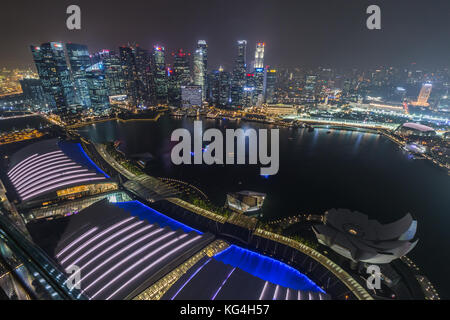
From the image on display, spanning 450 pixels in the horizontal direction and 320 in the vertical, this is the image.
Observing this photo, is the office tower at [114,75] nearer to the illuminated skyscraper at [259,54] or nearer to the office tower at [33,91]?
the office tower at [33,91]

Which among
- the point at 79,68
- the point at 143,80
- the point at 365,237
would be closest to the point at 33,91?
the point at 79,68

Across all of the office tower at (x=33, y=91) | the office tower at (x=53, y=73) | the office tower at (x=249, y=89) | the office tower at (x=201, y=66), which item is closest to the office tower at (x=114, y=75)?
the office tower at (x=33, y=91)

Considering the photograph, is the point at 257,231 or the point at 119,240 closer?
the point at 119,240

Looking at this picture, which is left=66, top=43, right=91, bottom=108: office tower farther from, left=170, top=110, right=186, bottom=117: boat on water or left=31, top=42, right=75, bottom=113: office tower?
left=170, top=110, right=186, bottom=117: boat on water

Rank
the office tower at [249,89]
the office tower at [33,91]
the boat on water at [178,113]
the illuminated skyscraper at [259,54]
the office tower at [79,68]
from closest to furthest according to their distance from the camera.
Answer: the office tower at [79,68]
the office tower at [33,91]
the boat on water at [178,113]
the office tower at [249,89]
the illuminated skyscraper at [259,54]

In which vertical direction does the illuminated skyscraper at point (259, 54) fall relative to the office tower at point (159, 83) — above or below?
above
